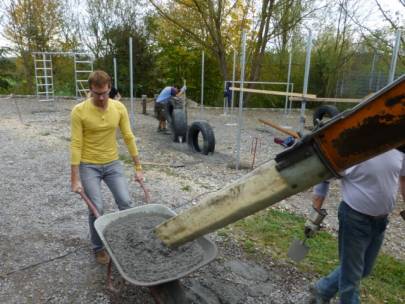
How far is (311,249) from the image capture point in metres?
3.33

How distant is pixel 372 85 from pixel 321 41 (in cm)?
353

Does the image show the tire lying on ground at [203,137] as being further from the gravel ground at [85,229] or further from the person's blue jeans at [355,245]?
the person's blue jeans at [355,245]

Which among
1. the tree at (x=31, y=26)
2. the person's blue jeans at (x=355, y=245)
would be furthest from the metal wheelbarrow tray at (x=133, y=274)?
the tree at (x=31, y=26)

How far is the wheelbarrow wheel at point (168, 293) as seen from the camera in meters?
2.00

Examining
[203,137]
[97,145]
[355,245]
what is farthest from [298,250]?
[203,137]

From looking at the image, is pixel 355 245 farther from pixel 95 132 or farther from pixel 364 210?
pixel 95 132

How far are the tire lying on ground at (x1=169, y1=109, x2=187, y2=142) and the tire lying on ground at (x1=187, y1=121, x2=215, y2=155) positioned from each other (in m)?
0.26

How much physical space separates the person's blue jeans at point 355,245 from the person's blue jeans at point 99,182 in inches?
62.6

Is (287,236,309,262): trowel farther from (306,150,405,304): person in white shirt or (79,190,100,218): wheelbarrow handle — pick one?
(79,190,100,218): wheelbarrow handle

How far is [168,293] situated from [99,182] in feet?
3.57

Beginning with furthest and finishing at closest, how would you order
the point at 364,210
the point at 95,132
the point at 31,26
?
1. the point at 31,26
2. the point at 95,132
3. the point at 364,210

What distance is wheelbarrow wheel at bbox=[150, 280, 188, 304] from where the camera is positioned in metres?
2.00

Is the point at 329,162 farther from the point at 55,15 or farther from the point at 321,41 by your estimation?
the point at 55,15

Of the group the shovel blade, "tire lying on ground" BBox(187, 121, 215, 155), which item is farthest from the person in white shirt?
"tire lying on ground" BBox(187, 121, 215, 155)
